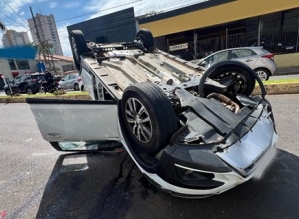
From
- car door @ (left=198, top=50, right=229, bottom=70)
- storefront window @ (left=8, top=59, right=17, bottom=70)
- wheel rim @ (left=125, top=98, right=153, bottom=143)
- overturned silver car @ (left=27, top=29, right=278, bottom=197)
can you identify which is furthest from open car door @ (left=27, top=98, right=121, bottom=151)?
storefront window @ (left=8, top=59, right=17, bottom=70)

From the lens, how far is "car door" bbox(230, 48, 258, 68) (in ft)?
25.1

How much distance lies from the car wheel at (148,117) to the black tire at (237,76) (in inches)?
51.0

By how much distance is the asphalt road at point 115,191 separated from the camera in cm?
224

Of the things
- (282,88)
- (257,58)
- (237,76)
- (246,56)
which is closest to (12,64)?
(246,56)

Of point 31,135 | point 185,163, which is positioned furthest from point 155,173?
point 31,135

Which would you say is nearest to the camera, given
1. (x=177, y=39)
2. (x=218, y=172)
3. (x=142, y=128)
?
(x=218, y=172)

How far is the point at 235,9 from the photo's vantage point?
1321 cm

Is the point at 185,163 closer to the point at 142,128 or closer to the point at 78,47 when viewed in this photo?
the point at 142,128

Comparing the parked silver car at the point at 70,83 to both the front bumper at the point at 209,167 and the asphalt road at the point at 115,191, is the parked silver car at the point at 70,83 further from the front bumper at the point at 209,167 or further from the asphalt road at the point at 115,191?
the front bumper at the point at 209,167

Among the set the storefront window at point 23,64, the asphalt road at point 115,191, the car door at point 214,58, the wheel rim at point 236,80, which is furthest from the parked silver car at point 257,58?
the storefront window at point 23,64

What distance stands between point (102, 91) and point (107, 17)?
69.9ft

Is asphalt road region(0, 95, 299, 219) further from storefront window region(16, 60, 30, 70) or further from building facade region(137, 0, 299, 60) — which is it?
storefront window region(16, 60, 30, 70)

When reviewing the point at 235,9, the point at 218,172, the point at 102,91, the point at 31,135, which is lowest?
the point at 31,135

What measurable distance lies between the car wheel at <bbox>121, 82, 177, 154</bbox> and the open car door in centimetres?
38
